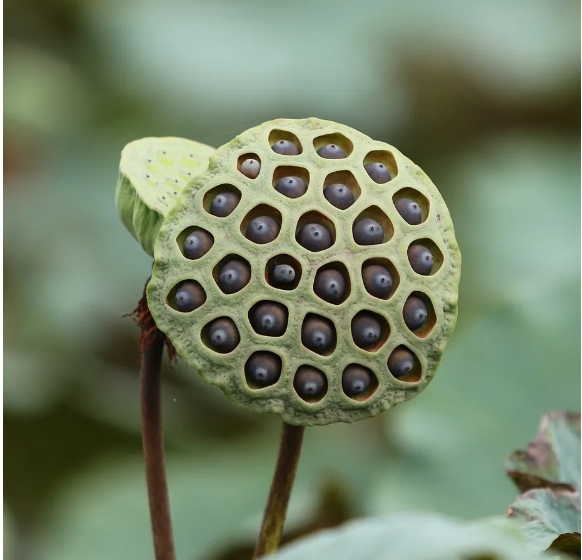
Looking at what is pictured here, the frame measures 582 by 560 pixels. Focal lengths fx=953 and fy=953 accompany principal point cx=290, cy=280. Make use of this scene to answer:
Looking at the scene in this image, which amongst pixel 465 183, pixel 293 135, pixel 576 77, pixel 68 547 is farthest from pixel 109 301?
pixel 576 77

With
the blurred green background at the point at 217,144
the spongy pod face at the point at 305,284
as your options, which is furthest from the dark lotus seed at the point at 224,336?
the blurred green background at the point at 217,144

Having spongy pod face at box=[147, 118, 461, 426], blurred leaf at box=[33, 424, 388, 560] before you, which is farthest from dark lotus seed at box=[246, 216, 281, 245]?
blurred leaf at box=[33, 424, 388, 560]

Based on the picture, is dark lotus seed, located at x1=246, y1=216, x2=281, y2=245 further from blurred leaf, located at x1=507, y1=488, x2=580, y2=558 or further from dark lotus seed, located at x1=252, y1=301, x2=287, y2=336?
blurred leaf, located at x1=507, y1=488, x2=580, y2=558

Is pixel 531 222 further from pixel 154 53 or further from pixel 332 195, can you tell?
pixel 332 195

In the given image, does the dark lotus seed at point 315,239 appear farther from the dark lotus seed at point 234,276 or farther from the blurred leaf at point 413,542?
the blurred leaf at point 413,542

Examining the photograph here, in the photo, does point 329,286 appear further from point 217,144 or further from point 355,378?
point 217,144

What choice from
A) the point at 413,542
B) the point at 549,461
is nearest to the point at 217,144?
the point at 549,461
